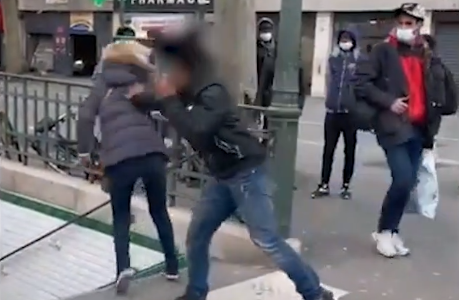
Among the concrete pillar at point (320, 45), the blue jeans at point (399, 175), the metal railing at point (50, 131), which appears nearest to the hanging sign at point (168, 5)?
the metal railing at point (50, 131)

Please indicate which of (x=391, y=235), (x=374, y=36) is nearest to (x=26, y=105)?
(x=391, y=235)

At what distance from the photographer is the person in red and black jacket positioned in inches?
230

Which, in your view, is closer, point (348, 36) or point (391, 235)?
point (391, 235)

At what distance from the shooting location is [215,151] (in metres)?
4.43

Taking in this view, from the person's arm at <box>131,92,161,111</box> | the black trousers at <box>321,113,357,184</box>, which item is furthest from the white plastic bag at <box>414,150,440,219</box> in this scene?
the person's arm at <box>131,92,161,111</box>

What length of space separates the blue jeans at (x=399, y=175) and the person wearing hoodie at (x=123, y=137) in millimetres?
1715

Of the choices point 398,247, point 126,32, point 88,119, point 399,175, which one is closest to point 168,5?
point 126,32

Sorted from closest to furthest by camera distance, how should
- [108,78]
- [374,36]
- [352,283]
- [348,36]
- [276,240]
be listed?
[276,240]
[108,78]
[352,283]
[348,36]
[374,36]

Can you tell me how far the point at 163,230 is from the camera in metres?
5.47

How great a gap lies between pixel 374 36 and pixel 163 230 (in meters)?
19.3

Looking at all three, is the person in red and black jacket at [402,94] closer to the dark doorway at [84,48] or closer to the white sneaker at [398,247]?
the white sneaker at [398,247]

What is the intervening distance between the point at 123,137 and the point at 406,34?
220 centimetres

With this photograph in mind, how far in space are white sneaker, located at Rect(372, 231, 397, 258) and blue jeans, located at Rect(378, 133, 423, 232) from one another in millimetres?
41

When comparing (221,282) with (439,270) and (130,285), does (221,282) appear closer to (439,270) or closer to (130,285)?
(130,285)
